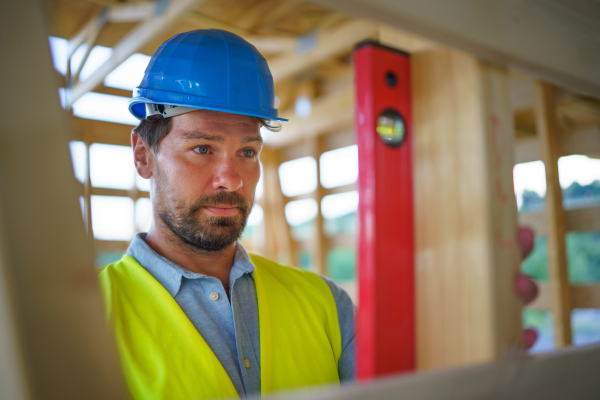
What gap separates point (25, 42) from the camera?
282mm

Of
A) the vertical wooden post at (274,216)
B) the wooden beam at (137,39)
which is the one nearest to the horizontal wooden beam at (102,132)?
the wooden beam at (137,39)

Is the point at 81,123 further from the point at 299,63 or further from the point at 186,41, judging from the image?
the point at 186,41

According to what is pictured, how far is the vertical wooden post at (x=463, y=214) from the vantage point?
0.51 metres

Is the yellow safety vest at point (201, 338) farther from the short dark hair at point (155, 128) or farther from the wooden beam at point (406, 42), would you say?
the wooden beam at point (406, 42)

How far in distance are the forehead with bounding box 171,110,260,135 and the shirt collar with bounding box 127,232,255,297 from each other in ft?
1.25

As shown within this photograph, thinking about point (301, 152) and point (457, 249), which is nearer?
point (457, 249)

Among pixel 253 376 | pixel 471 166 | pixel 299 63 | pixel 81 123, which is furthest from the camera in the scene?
pixel 81 123

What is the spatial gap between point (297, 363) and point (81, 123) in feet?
15.2

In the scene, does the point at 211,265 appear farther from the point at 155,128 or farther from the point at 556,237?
the point at 556,237

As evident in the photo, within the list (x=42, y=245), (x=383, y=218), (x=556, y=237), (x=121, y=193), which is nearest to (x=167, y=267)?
(x=383, y=218)

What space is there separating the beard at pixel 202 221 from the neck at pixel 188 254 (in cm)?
2

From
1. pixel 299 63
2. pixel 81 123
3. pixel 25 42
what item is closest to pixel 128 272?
pixel 25 42

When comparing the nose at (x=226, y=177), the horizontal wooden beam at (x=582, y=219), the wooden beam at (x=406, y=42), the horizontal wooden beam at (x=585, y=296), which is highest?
the wooden beam at (x=406, y=42)

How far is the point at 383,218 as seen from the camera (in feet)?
1.66
